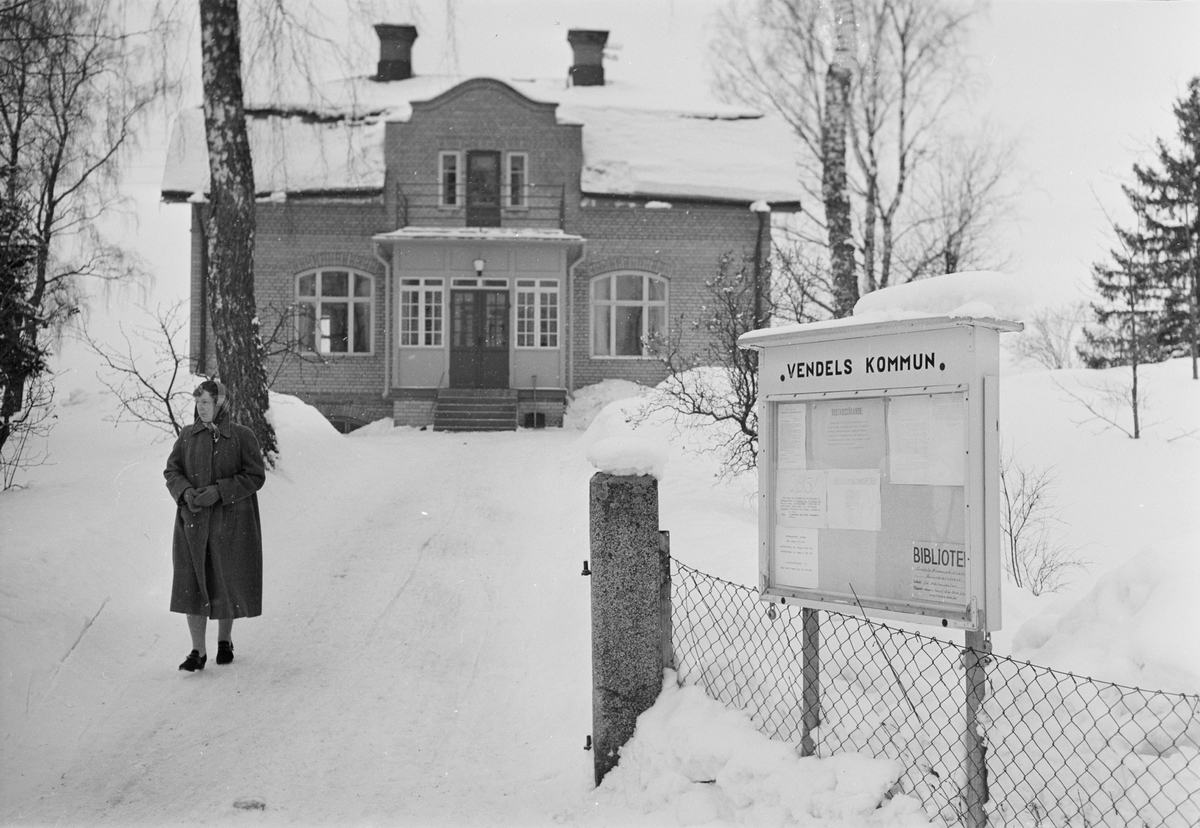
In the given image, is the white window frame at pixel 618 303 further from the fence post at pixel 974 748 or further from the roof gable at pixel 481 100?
the fence post at pixel 974 748

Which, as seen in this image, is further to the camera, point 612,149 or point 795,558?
point 612,149

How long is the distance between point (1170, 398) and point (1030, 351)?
21.2 m

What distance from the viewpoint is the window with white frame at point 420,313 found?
2044 cm

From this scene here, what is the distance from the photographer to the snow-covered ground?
12.4ft

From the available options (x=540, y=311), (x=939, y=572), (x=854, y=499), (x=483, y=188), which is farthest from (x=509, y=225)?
(x=939, y=572)

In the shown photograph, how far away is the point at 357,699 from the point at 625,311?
1691 centimetres

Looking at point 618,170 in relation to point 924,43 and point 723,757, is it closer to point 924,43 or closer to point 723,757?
point 924,43

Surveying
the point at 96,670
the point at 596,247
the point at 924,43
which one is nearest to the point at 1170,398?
the point at 924,43

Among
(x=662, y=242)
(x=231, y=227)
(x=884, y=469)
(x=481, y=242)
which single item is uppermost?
(x=662, y=242)

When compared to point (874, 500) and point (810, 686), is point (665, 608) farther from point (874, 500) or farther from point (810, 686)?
point (874, 500)

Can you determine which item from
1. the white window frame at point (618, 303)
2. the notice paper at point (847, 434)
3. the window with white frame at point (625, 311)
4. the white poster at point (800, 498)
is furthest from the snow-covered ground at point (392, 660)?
the window with white frame at point (625, 311)

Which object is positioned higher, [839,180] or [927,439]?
[839,180]

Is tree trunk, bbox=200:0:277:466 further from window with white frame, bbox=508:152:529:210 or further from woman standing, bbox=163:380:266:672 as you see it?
window with white frame, bbox=508:152:529:210

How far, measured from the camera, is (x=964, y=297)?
3.46 m
